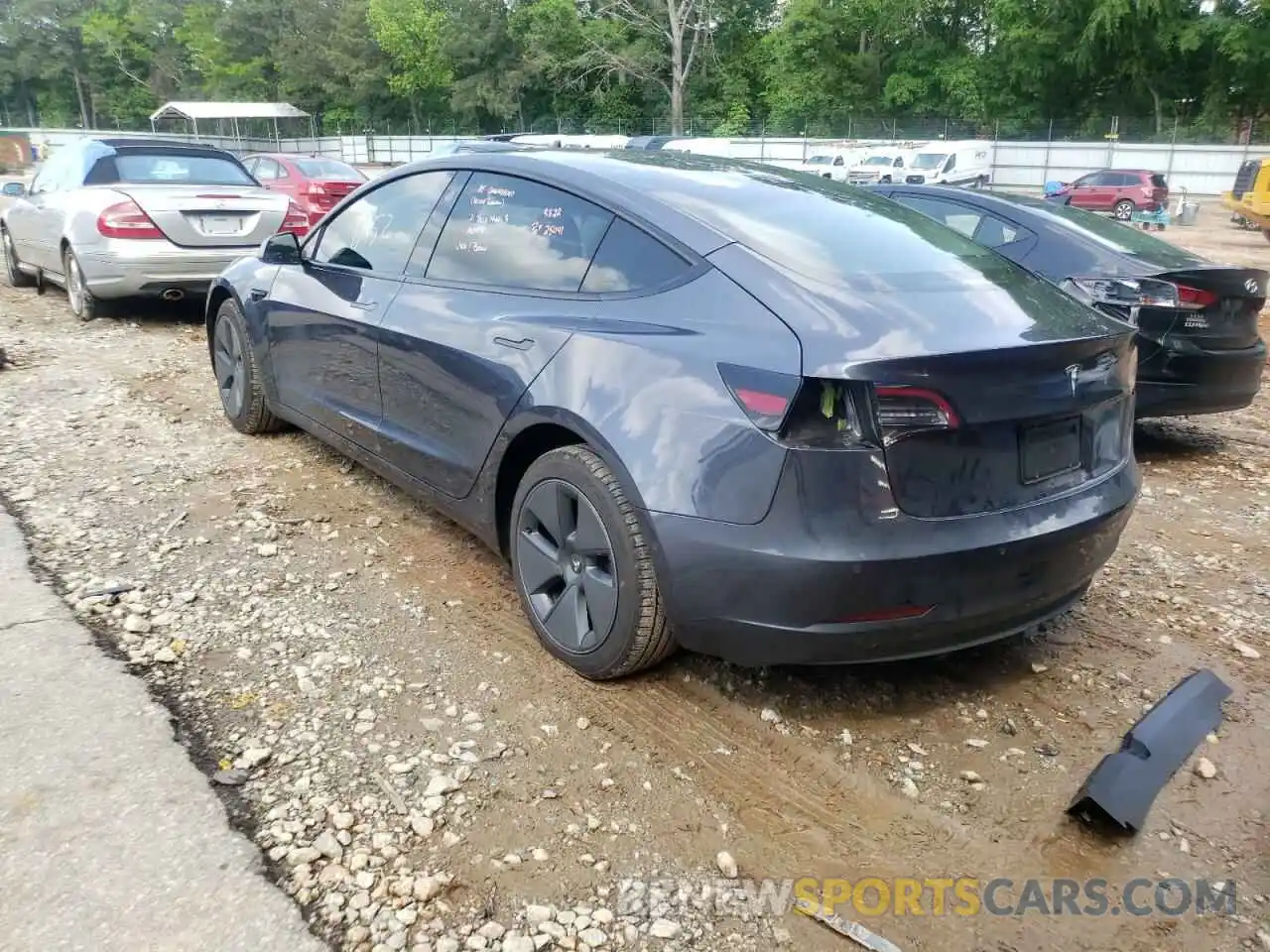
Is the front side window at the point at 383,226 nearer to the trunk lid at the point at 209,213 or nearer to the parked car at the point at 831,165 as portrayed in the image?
the trunk lid at the point at 209,213

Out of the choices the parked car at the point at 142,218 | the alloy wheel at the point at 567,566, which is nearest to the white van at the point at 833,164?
the parked car at the point at 142,218

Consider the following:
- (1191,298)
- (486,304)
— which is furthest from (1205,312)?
(486,304)

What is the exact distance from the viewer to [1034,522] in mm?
2609

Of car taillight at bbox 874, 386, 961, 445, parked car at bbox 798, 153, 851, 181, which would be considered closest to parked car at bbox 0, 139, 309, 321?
car taillight at bbox 874, 386, 961, 445

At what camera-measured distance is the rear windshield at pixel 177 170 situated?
8.51 metres

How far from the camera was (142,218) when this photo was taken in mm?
7848

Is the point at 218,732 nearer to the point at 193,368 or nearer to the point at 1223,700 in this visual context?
the point at 1223,700

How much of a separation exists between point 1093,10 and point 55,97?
78.6 metres

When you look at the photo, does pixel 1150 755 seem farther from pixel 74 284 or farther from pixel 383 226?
pixel 74 284

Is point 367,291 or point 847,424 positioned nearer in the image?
point 847,424

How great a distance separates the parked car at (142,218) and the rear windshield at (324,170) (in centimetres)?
591

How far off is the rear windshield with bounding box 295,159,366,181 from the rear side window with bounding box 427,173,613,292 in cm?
1250

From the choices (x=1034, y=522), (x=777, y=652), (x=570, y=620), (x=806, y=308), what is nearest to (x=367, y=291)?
(x=570, y=620)

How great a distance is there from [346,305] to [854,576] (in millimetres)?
2626
